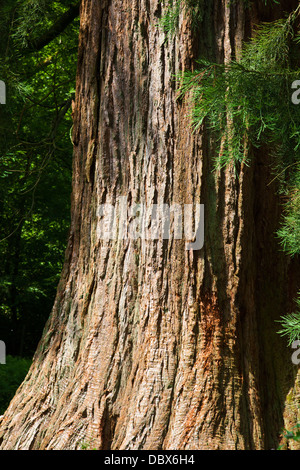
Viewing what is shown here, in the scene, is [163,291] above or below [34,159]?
below

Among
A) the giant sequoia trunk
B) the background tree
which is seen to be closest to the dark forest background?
the background tree

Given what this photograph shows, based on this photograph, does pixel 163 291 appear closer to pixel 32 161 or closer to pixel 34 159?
pixel 32 161

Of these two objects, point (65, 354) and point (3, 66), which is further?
point (3, 66)

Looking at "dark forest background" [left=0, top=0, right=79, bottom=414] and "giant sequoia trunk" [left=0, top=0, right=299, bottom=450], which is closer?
"giant sequoia trunk" [left=0, top=0, right=299, bottom=450]

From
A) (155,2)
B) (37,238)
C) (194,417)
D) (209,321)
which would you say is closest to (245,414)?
(194,417)

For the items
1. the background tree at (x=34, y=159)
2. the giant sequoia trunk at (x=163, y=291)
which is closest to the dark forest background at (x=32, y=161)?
the background tree at (x=34, y=159)

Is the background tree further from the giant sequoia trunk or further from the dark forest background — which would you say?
the giant sequoia trunk

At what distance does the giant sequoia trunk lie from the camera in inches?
131

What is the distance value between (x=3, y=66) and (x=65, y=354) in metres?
3.25

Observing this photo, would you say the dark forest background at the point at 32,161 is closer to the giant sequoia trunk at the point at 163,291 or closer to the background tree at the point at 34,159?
the background tree at the point at 34,159

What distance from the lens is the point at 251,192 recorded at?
353 centimetres

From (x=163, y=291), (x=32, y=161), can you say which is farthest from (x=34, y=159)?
(x=163, y=291)

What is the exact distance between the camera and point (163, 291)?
135 inches
